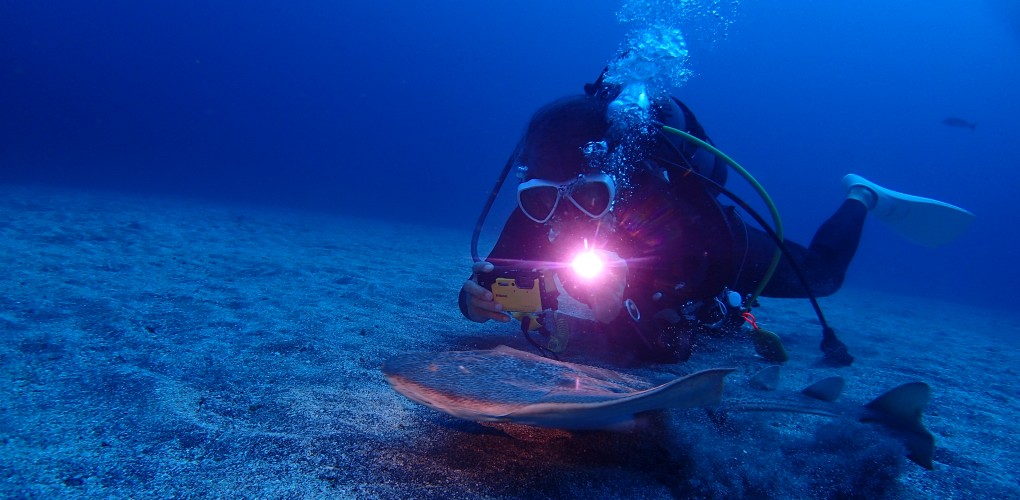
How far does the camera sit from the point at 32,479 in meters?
1.45

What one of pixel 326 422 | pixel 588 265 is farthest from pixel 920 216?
pixel 326 422

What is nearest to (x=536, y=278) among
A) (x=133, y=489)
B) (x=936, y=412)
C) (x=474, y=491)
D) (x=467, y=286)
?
(x=467, y=286)

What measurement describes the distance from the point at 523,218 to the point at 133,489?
9.89 feet

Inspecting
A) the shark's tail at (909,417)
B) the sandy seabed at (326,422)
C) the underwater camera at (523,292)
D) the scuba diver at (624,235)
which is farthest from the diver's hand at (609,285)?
the shark's tail at (909,417)

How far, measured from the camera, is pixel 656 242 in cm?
357

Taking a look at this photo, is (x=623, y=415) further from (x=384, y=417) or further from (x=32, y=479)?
(x=32, y=479)

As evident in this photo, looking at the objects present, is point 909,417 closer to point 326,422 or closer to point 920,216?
point 326,422

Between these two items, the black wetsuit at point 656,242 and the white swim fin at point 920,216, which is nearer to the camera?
the black wetsuit at point 656,242

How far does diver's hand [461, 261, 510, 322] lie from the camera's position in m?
3.11

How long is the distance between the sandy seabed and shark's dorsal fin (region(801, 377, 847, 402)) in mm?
162

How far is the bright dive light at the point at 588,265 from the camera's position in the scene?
10.6 ft

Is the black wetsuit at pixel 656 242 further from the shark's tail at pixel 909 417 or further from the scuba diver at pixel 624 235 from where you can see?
the shark's tail at pixel 909 417

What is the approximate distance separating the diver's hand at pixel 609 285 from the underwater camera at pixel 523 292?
1.50ft

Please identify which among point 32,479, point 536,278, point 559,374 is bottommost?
point 32,479
